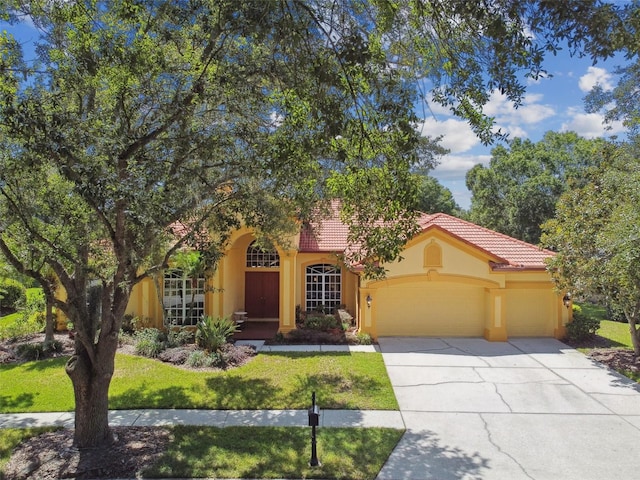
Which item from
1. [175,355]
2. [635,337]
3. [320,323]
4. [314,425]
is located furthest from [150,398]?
[635,337]

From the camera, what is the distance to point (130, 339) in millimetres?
15594

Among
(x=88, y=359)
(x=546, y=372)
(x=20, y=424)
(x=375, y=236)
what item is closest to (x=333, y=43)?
(x=375, y=236)

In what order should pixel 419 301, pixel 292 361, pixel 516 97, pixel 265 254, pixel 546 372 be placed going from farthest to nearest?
pixel 265 254, pixel 419 301, pixel 292 361, pixel 546 372, pixel 516 97

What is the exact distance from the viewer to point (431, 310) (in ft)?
56.1

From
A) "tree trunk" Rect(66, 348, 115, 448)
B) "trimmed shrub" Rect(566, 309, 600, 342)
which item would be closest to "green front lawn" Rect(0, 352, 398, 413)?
"tree trunk" Rect(66, 348, 115, 448)

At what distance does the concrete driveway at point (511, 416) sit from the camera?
24.3 feet

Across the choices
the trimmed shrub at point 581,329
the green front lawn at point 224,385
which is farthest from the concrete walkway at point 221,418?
the trimmed shrub at point 581,329

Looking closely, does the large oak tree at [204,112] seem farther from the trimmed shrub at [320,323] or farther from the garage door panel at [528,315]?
the garage door panel at [528,315]

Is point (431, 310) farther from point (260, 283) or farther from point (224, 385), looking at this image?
point (224, 385)

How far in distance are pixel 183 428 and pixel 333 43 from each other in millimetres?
7508

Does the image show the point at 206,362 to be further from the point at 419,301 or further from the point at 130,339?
the point at 419,301

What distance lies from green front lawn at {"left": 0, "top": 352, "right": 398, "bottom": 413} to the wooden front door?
20.6ft

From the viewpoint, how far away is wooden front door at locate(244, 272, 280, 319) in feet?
65.7

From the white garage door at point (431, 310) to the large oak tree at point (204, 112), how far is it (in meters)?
9.50
